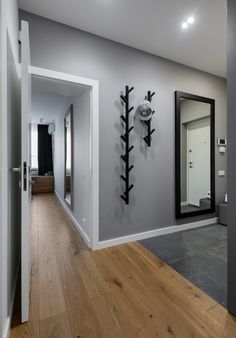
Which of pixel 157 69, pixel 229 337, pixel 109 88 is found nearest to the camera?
pixel 229 337

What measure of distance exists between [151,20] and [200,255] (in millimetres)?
2844

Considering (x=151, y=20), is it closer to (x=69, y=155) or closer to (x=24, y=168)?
(x=24, y=168)

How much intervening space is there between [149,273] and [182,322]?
1.92ft

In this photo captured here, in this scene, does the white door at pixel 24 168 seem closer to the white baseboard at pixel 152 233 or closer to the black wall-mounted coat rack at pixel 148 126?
the white baseboard at pixel 152 233

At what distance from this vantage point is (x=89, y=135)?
241 cm

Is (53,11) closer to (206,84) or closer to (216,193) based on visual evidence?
(206,84)

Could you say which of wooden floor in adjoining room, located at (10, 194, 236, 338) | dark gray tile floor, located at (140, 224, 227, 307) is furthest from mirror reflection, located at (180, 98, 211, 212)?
wooden floor in adjoining room, located at (10, 194, 236, 338)

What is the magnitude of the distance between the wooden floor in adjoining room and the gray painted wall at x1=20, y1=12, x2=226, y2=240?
20.3 inches

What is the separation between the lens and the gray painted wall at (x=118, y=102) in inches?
83.1

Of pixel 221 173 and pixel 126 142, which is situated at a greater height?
pixel 126 142

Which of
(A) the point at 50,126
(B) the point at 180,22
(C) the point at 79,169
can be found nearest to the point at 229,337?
(C) the point at 79,169

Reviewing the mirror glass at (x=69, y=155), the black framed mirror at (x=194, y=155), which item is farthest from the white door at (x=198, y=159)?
the mirror glass at (x=69, y=155)

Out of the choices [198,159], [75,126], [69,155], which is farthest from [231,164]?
[69,155]

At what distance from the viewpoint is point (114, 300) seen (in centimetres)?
150
